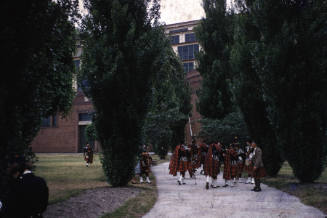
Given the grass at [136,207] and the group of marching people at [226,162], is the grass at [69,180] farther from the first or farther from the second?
the group of marching people at [226,162]

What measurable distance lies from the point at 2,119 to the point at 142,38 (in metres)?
7.91

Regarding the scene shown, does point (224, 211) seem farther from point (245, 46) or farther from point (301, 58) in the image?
point (245, 46)

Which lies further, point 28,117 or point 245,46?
point 245,46

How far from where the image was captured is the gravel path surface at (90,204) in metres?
7.84

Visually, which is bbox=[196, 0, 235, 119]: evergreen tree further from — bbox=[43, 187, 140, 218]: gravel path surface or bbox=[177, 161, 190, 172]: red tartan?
bbox=[43, 187, 140, 218]: gravel path surface

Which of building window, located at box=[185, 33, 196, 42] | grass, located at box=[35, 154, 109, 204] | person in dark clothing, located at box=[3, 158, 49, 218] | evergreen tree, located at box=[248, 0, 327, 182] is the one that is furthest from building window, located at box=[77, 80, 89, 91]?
building window, located at box=[185, 33, 196, 42]

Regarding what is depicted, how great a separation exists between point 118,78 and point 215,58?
48.5 feet

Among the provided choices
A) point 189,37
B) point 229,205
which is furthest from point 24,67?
point 189,37

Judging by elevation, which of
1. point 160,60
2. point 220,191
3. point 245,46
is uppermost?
point 245,46

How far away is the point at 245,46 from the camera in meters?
17.0

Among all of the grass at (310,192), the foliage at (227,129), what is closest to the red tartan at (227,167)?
the grass at (310,192)

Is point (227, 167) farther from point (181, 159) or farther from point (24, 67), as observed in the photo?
point (24, 67)

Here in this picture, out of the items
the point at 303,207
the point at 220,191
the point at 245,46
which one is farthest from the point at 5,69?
the point at 245,46

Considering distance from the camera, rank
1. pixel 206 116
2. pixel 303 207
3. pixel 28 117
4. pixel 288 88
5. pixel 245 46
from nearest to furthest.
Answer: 1. pixel 28 117
2. pixel 303 207
3. pixel 288 88
4. pixel 245 46
5. pixel 206 116
